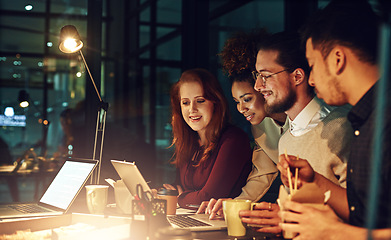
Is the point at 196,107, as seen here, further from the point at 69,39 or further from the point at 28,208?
the point at 28,208

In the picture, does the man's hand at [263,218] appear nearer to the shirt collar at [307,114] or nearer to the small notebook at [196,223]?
the small notebook at [196,223]

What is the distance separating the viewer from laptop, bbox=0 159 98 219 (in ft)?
6.33

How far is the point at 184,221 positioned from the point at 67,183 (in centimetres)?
72

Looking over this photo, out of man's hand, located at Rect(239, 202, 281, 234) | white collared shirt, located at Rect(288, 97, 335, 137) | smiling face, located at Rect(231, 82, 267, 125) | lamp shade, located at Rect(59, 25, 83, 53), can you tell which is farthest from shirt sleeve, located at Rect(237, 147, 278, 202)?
lamp shade, located at Rect(59, 25, 83, 53)

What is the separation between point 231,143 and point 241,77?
0.42 meters

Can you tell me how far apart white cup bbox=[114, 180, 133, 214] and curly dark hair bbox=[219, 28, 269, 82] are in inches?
42.0

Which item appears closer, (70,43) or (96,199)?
(96,199)

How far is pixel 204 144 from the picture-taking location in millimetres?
2707

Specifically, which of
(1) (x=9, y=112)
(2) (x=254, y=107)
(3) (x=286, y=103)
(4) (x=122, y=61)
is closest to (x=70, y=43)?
(2) (x=254, y=107)

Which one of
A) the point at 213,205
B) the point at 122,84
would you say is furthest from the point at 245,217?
the point at 122,84

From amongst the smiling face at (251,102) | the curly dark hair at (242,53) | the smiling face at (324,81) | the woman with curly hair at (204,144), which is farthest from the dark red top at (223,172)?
the smiling face at (324,81)

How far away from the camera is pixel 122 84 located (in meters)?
7.59

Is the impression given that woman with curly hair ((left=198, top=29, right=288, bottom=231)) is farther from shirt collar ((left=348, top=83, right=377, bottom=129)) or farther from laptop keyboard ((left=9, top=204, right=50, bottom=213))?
laptop keyboard ((left=9, top=204, right=50, bottom=213))

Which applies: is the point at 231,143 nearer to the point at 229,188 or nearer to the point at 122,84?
the point at 229,188
